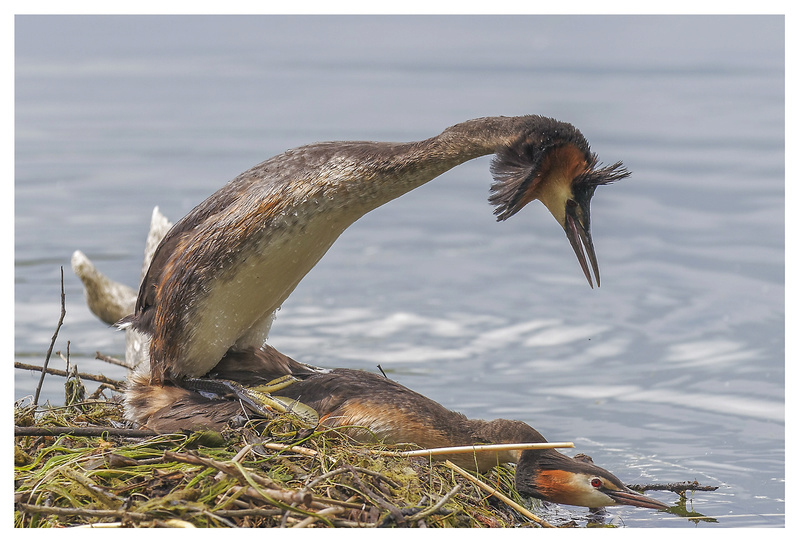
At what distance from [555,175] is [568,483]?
1.74 meters

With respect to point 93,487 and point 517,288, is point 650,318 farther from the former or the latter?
point 93,487

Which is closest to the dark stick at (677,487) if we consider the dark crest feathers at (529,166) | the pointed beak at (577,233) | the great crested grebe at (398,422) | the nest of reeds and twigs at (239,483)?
Answer: the great crested grebe at (398,422)

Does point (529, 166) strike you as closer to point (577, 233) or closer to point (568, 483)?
point (577, 233)

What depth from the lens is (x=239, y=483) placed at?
17.4 feet

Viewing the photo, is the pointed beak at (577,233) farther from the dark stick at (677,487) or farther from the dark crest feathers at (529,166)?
the dark stick at (677,487)

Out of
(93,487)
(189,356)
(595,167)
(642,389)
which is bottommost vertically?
(93,487)

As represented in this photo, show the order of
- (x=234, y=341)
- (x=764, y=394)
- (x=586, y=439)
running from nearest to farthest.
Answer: (x=234, y=341), (x=586, y=439), (x=764, y=394)

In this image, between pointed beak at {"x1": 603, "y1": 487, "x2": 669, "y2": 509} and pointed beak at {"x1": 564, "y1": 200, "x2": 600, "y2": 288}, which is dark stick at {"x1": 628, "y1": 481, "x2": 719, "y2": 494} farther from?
pointed beak at {"x1": 564, "y1": 200, "x2": 600, "y2": 288}

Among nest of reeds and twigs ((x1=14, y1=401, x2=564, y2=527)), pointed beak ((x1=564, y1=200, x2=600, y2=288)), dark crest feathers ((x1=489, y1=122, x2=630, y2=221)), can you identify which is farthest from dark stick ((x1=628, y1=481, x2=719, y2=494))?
dark crest feathers ((x1=489, y1=122, x2=630, y2=221))

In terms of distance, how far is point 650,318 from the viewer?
1052 cm

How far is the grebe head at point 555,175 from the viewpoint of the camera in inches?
237

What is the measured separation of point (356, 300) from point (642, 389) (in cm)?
297

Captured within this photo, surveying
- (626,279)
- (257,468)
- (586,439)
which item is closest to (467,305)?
(626,279)

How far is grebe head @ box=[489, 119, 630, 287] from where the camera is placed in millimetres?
6012
